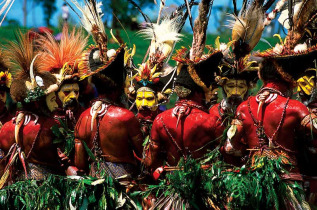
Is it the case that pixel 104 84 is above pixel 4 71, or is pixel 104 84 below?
above

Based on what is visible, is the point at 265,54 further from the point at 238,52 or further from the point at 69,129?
the point at 69,129

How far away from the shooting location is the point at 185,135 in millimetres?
6188

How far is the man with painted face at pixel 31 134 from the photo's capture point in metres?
6.70

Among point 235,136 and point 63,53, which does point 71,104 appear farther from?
point 235,136

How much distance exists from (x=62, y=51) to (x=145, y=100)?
4.00 ft

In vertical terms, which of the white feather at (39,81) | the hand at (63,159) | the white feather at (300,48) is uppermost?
the white feather at (300,48)

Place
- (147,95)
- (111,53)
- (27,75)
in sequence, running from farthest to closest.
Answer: (147,95) → (27,75) → (111,53)

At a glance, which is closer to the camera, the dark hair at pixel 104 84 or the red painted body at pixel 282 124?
the red painted body at pixel 282 124

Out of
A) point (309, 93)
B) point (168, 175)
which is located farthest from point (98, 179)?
point (309, 93)

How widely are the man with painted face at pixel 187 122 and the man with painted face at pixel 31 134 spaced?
1.15 metres

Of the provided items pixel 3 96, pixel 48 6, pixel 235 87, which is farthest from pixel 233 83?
pixel 48 6

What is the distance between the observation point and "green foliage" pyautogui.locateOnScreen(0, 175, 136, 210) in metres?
5.69

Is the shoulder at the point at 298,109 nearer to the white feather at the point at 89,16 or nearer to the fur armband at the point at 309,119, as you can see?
the fur armband at the point at 309,119

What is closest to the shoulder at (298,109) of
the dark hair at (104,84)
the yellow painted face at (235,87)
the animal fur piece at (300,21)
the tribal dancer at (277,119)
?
the tribal dancer at (277,119)
